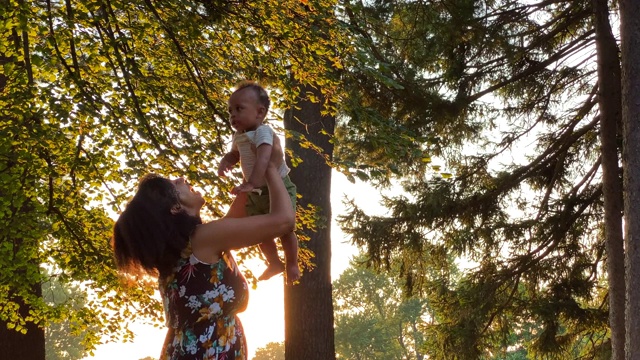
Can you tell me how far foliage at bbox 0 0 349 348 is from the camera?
624cm

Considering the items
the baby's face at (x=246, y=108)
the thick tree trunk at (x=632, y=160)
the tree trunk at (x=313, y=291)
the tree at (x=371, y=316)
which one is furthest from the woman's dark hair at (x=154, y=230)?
the tree at (x=371, y=316)

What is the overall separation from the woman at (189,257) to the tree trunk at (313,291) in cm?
590

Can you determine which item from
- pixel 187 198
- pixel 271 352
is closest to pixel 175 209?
pixel 187 198

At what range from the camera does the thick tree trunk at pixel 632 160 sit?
8539mm

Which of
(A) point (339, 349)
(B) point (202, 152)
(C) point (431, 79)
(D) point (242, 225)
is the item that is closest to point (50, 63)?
(B) point (202, 152)

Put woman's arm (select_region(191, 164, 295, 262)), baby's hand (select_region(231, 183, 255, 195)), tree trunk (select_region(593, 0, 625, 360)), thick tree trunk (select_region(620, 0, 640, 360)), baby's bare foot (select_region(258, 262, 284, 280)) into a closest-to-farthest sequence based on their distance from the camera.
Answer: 1. woman's arm (select_region(191, 164, 295, 262))
2. baby's hand (select_region(231, 183, 255, 195))
3. baby's bare foot (select_region(258, 262, 284, 280))
4. thick tree trunk (select_region(620, 0, 640, 360))
5. tree trunk (select_region(593, 0, 625, 360))

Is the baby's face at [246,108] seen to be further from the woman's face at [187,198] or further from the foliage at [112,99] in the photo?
the foliage at [112,99]

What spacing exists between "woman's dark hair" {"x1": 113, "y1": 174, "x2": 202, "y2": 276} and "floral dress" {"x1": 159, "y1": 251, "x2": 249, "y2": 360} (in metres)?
0.06

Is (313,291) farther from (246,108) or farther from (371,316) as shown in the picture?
(371,316)

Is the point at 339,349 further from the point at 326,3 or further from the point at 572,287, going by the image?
the point at 326,3

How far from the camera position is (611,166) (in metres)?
10.4

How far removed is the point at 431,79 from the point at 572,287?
11.4ft

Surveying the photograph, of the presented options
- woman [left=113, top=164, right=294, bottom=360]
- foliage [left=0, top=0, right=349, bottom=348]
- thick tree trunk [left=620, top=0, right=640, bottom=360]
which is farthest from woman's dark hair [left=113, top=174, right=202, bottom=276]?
thick tree trunk [left=620, top=0, right=640, bottom=360]

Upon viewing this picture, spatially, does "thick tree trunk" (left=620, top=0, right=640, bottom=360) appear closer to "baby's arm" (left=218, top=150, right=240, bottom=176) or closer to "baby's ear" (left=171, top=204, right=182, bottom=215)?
"baby's arm" (left=218, top=150, right=240, bottom=176)
